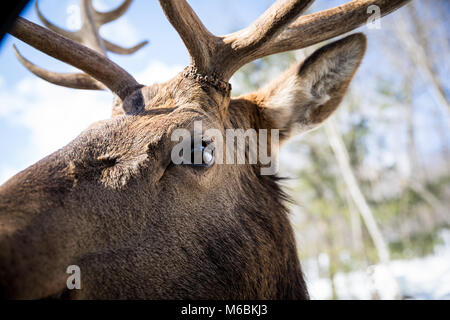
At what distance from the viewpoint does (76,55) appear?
2709mm

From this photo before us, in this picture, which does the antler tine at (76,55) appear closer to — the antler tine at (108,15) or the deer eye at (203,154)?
the deer eye at (203,154)

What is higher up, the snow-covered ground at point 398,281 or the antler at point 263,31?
the antler at point 263,31

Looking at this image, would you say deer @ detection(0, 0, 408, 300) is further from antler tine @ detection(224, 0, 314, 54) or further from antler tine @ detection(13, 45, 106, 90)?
antler tine @ detection(13, 45, 106, 90)

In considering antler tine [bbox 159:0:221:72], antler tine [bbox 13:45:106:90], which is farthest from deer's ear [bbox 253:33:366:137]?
antler tine [bbox 13:45:106:90]

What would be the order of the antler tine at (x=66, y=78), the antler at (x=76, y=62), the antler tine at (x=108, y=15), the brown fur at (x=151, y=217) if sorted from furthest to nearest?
1. the antler tine at (x=108, y=15)
2. the antler tine at (x=66, y=78)
3. the antler at (x=76, y=62)
4. the brown fur at (x=151, y=217)

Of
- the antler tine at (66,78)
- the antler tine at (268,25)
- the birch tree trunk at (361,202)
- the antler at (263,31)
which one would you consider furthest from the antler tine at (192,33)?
the birch tree trunk at (361,202)

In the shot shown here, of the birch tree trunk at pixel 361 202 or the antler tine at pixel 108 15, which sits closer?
the antler tine at pixel 108 15

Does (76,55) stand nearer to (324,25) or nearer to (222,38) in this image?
(222,38)

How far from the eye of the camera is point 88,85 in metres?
3.85

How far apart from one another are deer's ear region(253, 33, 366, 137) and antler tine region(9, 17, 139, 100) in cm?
119

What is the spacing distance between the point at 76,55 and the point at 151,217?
1.56 metres

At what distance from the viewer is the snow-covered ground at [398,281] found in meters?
4.60
